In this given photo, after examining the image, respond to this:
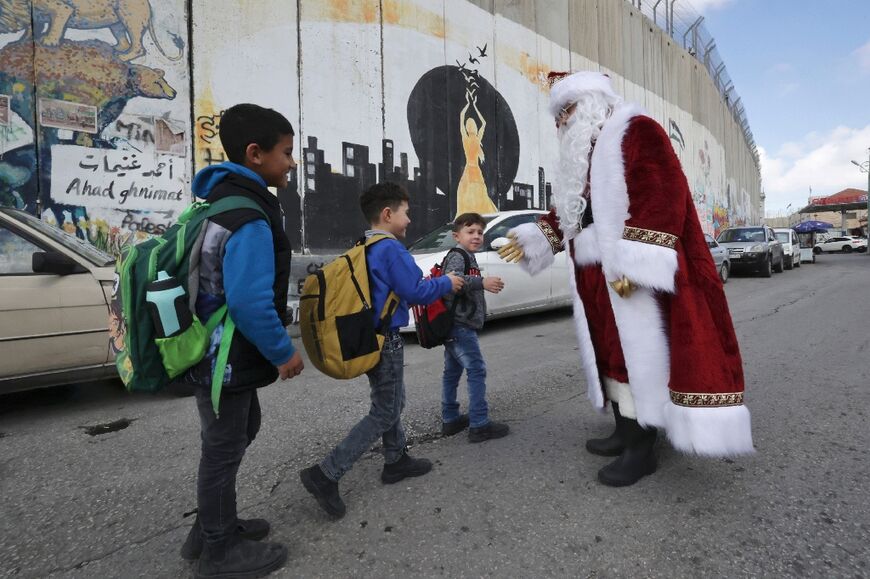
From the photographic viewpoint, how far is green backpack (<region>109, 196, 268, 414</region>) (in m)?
1.58

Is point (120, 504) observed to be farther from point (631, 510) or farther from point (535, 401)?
point (535, 401)

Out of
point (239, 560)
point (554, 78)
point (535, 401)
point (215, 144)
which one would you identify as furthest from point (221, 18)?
point (239, 560)

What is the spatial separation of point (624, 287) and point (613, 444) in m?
0.93

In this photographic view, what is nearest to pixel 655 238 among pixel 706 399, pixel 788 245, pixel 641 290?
pixel 641 290

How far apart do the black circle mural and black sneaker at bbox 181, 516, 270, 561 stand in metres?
9.71

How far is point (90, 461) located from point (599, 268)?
3016 mm

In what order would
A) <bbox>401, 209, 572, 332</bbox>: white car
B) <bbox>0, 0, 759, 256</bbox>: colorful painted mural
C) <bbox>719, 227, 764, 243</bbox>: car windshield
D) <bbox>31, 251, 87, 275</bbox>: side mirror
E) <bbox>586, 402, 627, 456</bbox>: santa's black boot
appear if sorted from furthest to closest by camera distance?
<bbox>719, 227, 764, 243</bbox>: car windshield
<bbox>0, 0, 759, 256</bbox>: colorful painted mural
<bbox>401, 209, 572, 332</bbox>: white car
<bbox>31, 251, 87, 275</bbox>: side mirror
<bbox>586, 402, 627, 456</bbox>: santa's black boot

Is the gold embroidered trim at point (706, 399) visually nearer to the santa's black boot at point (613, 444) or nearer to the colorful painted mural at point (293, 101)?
the santa's black boot at point (613, 444)

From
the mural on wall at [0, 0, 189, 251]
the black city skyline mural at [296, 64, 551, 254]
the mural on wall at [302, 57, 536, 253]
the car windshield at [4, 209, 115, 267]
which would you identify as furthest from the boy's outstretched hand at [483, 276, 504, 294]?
the mural on wall at [302, 57, 536, 253]

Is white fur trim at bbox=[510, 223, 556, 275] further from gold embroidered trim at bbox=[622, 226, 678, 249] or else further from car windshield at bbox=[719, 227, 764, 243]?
car windshield at bbox=[719, 227, 764, 243]

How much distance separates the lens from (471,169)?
1225 cm

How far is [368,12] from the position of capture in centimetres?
995

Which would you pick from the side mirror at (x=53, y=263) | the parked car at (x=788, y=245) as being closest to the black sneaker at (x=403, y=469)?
the side mirror at (x=53, y=263)

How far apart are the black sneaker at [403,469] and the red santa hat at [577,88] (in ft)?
6.36
